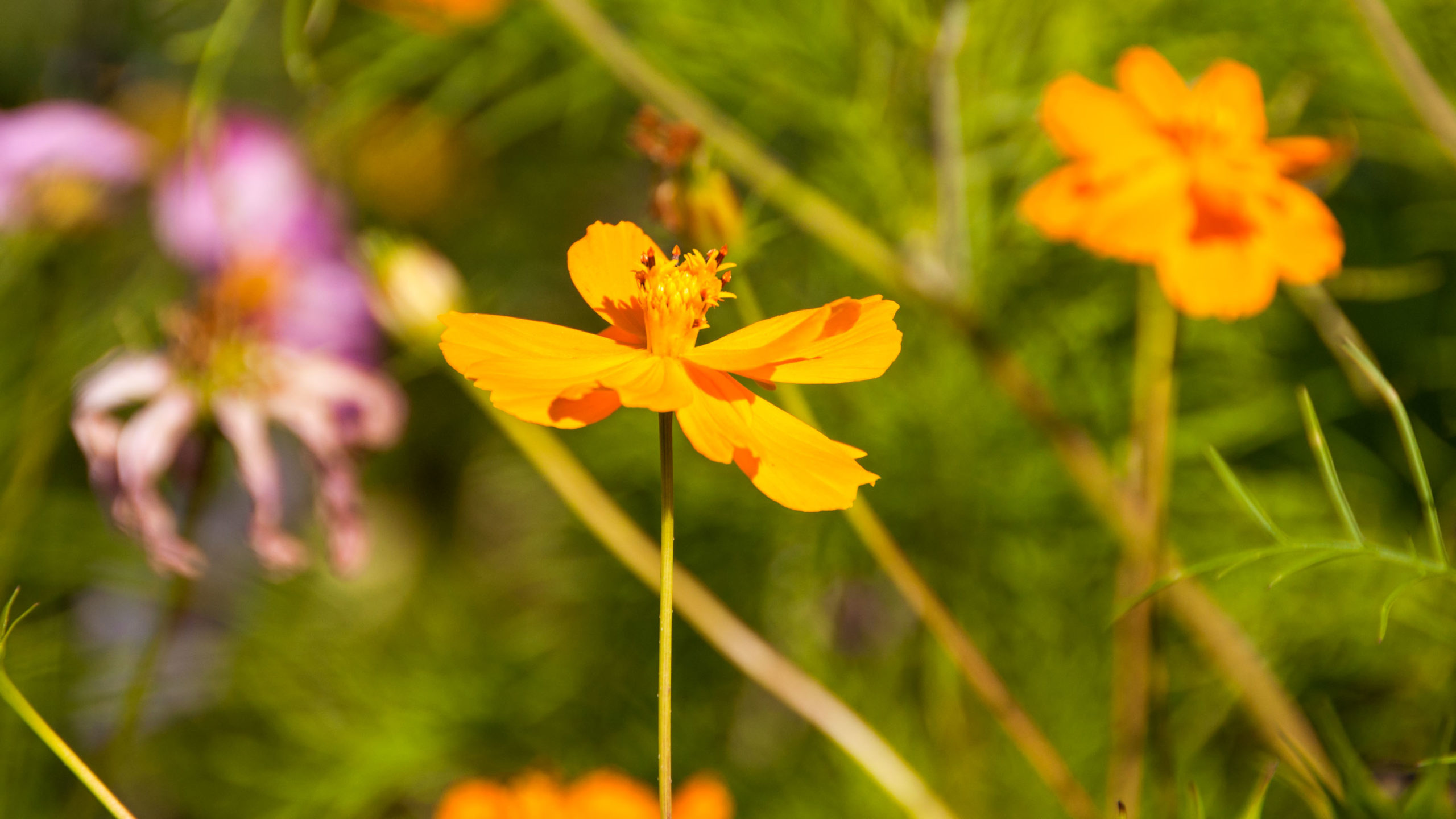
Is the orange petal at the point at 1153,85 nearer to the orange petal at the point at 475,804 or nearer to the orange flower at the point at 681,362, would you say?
the orange flower at the point at 681,362

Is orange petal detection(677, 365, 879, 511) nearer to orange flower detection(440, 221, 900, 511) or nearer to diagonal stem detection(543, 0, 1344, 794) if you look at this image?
orange flower detection(440, 221, 900, 511)

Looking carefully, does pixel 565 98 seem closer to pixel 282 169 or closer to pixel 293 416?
pixel 282 169

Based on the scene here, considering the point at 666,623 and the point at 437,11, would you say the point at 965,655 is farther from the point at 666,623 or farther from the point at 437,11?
the point at 437,11

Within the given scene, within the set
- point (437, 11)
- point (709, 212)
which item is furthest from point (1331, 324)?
point (437, 11)

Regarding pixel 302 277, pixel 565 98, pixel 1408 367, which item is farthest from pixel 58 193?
pixel 1408 367

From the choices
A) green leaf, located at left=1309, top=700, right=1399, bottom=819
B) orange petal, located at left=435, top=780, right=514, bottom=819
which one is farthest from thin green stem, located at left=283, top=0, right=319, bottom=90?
green leaf, located at left=1309, top=700, right=1399, bottom=819
